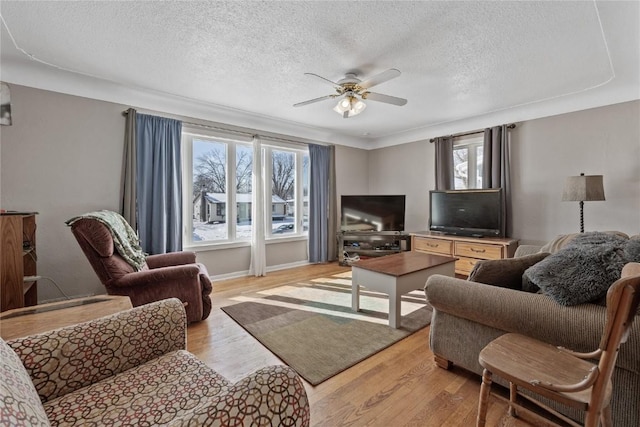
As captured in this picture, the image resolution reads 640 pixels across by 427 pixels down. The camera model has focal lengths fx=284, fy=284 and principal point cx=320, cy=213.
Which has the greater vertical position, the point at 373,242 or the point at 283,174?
the point at 283,174

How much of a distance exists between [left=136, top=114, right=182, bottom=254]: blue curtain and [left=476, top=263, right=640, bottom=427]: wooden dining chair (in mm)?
3543

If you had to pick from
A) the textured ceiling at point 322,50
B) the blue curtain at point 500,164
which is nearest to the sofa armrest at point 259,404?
the textured ceiling at point 322,50

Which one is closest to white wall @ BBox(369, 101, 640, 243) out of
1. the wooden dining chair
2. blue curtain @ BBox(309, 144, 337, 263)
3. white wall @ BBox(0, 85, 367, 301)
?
blue curtain @ BBox(309, 144, 337, 263)

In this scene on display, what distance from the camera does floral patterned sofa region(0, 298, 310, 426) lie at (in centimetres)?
72

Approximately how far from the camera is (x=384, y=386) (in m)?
1.81

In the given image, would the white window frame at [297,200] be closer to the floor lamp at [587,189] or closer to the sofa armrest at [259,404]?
the floor lamp at [587,189]

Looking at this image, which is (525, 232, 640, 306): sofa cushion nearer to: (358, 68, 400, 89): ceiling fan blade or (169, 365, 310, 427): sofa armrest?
(169, 365, 310, 427): sofa armrest

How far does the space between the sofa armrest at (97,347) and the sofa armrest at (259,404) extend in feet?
2.31

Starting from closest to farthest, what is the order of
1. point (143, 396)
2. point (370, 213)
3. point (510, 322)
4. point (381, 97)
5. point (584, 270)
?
point (143, 396) → point (584, 270) → point (510, 322) → point (381, 97) → point (370, 213)

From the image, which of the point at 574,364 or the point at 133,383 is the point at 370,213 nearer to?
the point at 574,364

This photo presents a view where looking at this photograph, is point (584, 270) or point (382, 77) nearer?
point (584, 270)

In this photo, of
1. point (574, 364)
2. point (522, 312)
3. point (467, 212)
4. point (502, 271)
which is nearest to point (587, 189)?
point (467, 212)

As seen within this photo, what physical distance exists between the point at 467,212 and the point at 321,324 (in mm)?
2964

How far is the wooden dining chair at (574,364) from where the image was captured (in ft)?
3.16
